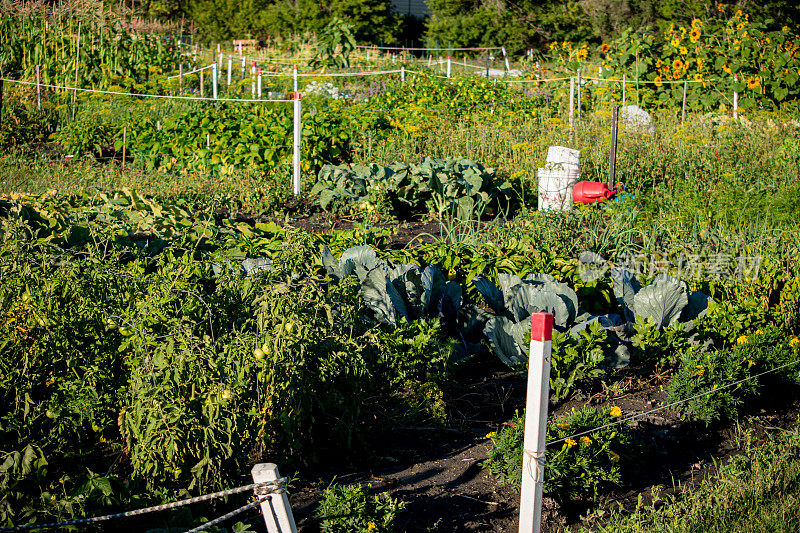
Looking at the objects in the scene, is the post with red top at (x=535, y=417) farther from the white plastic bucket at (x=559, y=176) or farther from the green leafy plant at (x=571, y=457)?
the white plastic bucket at (x=559, y=176)

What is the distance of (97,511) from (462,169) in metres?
6.16

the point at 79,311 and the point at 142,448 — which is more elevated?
the point at 79,311

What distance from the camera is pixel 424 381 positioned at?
14.1 ft

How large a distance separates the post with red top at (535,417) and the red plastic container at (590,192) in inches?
201

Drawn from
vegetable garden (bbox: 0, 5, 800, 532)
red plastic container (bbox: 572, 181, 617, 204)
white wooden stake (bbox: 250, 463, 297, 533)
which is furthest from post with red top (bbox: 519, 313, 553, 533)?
red plastic container (bbox: 572, 181, 617, 204)

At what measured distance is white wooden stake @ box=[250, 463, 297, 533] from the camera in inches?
94.8

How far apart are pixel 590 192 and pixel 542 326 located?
524 cm

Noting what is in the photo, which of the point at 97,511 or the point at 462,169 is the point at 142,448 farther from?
the point at 462,169

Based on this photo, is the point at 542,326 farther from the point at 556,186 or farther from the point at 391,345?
the point at 556,186

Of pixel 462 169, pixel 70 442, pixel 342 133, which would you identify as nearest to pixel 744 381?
pixel 70 442

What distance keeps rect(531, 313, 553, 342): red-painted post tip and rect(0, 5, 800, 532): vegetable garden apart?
92 centimetres

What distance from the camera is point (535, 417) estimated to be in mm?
2670

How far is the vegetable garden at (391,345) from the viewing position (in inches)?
125

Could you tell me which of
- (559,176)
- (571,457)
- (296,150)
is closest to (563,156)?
(559,176)
